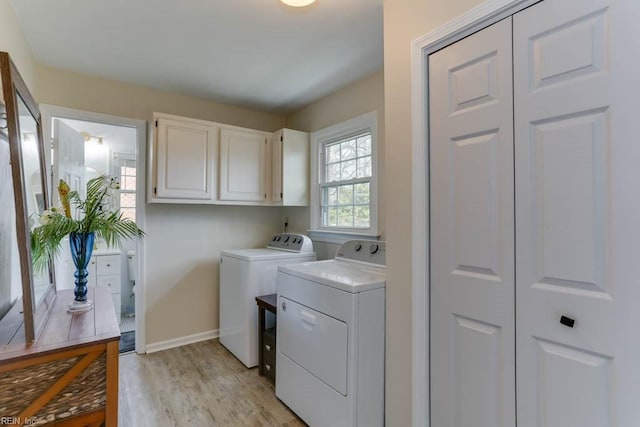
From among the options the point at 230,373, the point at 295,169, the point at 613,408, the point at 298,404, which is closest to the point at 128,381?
the point at 230,373

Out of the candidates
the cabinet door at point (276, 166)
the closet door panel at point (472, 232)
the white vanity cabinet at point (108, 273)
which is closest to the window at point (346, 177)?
the cabinet door at point (276, 166)

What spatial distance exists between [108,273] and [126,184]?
1.33m

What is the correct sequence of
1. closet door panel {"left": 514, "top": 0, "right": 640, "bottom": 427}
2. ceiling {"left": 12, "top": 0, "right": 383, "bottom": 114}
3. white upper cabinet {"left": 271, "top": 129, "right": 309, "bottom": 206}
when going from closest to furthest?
closet door panel {"left": 514, "top": 0, "right": 640, "bottom": 427} → ceiling {"left": 12, "top": 0, "right": 383, "bottom": 114} → white upper cabinet {"left": 271, "top": 129, "right": 309, "bottom": 206}

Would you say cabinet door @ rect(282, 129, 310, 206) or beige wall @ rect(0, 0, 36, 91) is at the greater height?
beige wall @ rect(0, 0, 36, 91)

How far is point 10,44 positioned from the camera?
1.79 metres

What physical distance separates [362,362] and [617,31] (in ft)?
5.37

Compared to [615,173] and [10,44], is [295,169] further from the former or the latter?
[615,173]

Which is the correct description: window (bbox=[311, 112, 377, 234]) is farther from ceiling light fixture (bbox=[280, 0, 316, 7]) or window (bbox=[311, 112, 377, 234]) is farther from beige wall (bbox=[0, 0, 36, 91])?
beige wall (bbox=[0, 0, 36, 91])

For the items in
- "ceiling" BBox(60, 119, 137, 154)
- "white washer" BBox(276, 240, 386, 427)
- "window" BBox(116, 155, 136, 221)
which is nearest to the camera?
"white washer" BBox(276, 240, 386, 427)

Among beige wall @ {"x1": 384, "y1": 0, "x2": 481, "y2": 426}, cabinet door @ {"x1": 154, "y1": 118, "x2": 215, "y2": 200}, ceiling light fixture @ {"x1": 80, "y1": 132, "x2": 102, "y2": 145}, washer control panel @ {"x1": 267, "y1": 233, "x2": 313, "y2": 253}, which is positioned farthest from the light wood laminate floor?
ceiling light fixture @ {"x1": 80, "y1": 132, "x2": 102, "y2": 145}

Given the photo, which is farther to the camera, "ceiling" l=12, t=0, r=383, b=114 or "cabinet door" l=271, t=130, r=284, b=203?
"cabinet door" l=271, t=130, r=284, b=203

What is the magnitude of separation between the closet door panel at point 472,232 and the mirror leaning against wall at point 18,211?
1.68 meters

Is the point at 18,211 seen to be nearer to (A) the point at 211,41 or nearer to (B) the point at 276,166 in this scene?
(A) the point at 211,41

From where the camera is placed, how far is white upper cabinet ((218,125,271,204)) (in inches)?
121
